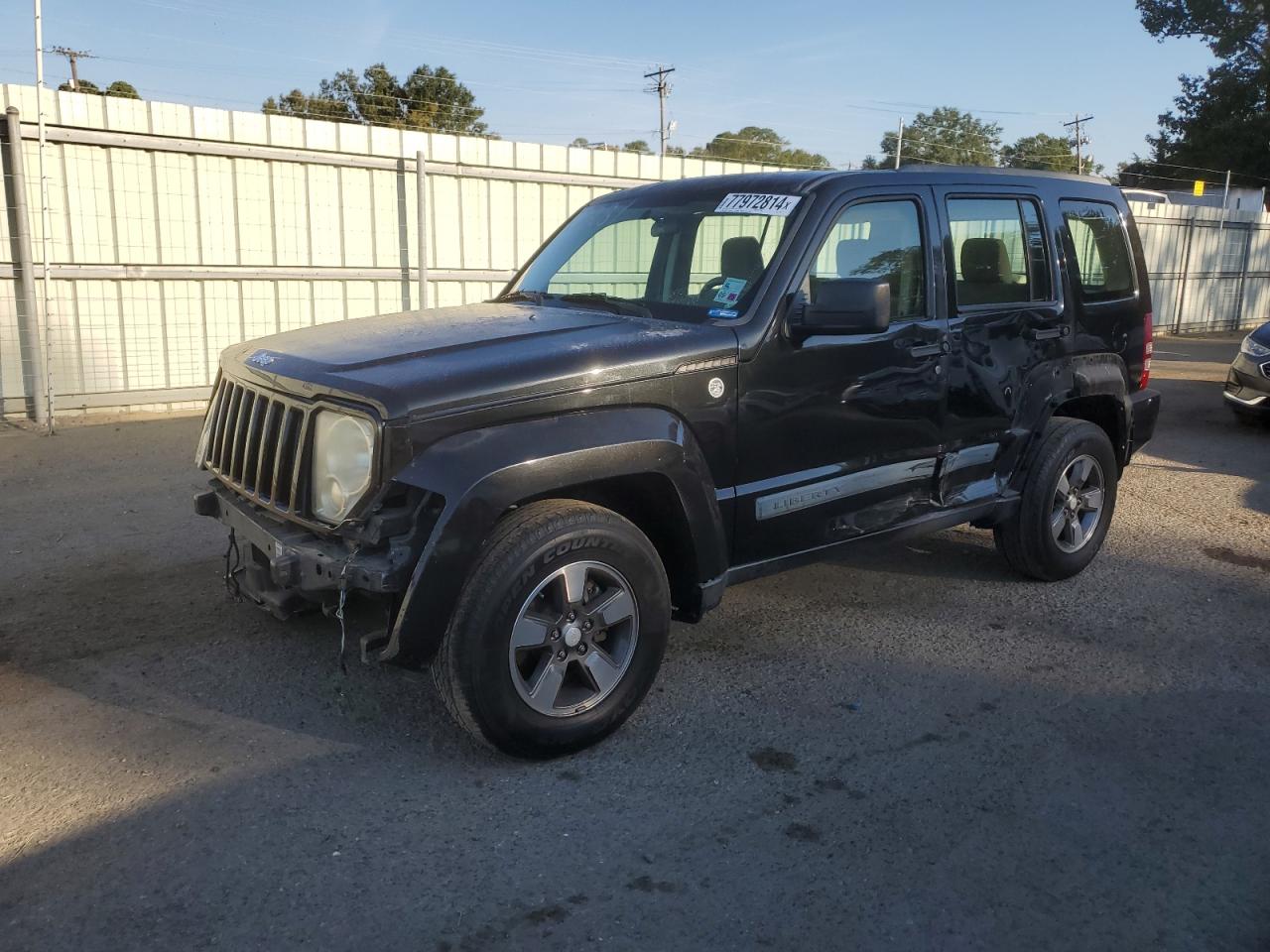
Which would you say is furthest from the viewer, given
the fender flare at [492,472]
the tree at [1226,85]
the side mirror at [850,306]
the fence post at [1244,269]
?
the tree at [1226,85]

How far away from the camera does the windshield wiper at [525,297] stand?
15.6 ft

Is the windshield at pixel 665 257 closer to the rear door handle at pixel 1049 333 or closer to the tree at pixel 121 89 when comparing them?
the rear door handle at pixel 1049 333

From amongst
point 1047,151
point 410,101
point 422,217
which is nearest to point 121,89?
point 410,101

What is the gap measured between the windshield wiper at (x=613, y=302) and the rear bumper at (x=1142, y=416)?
10.1ft

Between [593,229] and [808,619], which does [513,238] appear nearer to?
[593,229]

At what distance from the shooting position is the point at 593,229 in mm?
4918

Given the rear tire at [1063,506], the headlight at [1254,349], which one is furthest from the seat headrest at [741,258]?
the headlight at [1254,349]

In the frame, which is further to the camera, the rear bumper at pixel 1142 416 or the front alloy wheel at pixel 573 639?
the rear bumper at pixel 1142 416

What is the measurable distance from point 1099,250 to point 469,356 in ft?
12.1

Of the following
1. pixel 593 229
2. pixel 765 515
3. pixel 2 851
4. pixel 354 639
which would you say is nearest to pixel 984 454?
pixel 765 515

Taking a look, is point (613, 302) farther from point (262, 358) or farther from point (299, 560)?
point (299, 560)

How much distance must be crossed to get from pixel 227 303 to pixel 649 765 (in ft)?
27.4

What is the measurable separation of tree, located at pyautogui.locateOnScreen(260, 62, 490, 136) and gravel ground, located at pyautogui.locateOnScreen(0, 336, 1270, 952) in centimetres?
3645

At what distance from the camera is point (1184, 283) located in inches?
795
